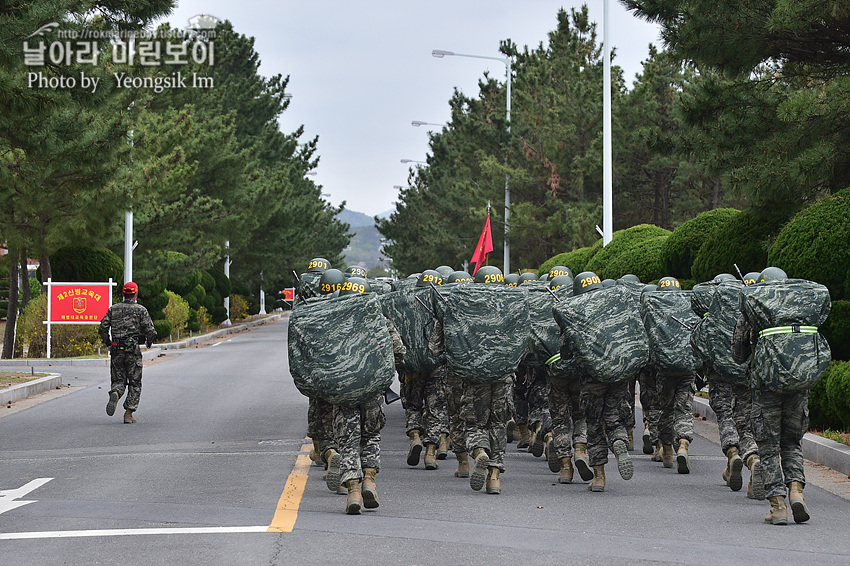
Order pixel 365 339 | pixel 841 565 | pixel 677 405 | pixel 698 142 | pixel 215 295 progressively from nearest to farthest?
pixel 841 565 → pixel 365 339 → pixel 677 405 → pixel 698 142 → pixel 215 295

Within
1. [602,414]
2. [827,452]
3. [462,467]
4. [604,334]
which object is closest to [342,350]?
[462,467]

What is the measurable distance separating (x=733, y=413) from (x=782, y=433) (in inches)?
61.0

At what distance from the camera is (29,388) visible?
1806 centimetres

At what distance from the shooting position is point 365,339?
27.1 ft

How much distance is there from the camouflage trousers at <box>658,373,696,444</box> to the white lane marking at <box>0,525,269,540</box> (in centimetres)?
472

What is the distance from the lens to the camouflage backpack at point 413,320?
35.5 feet

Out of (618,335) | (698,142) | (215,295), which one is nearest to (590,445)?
(618,335)

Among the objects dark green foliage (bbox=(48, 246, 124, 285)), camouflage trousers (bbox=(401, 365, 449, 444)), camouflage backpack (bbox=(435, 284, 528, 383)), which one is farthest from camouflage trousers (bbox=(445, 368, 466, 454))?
dark green foliage (bbox=(48, 246, 124, 285))

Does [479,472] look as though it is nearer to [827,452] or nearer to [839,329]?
[827,452]

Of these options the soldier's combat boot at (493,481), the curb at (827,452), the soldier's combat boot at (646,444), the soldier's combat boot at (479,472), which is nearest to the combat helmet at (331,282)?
the soldier's combat boot at (479,472)

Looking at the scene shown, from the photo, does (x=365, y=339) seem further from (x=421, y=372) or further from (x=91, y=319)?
(x=91, y=319)

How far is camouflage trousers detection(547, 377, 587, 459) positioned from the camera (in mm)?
9727

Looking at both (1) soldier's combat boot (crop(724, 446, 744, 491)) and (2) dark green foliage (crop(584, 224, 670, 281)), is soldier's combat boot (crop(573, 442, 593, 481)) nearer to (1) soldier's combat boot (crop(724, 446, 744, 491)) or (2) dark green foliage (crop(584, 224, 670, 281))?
(1) soldier's combat boot (crop(724, 446, 744, 491))

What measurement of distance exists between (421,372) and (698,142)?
7.57m
